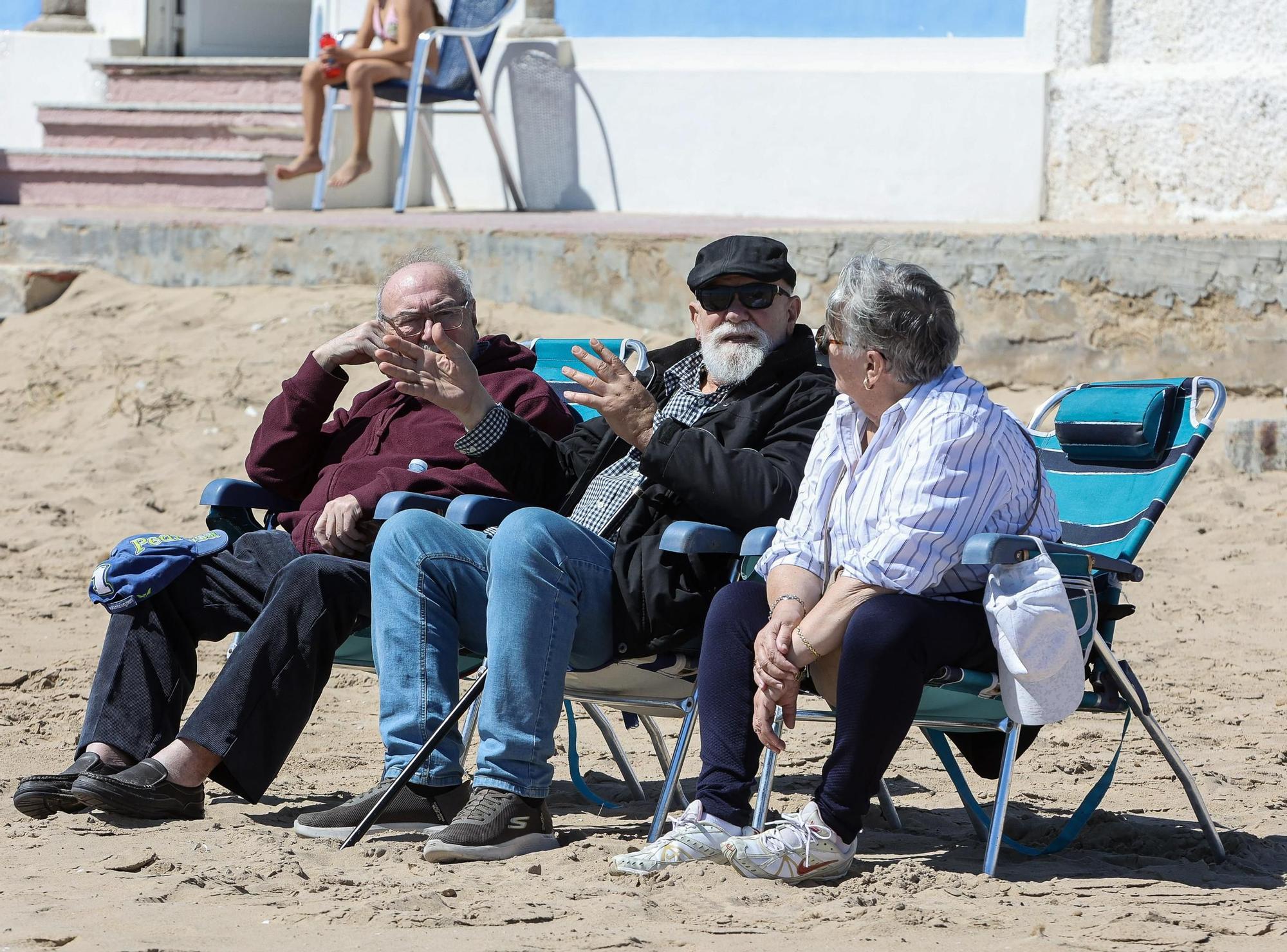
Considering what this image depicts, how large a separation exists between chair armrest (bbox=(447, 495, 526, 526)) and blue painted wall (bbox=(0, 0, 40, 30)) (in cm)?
1042

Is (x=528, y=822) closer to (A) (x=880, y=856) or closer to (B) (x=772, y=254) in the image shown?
(A) (x=880, y=856)

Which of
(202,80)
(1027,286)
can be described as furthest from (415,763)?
(202,80)

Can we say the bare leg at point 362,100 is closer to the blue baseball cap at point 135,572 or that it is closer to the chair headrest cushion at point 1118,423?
the blue baseball cap at point 135,572

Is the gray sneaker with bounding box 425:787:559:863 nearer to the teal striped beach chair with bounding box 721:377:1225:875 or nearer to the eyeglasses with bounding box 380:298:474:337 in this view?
the teal striped beach chair with bounding box 721:377:1225:875

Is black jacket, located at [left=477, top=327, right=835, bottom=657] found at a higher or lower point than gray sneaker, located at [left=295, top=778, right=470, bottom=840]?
higher

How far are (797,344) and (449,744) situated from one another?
3.82ft

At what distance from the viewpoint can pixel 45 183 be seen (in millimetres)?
11242

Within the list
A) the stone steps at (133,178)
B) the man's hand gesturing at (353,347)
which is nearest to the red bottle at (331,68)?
the stone steps at (133,178)

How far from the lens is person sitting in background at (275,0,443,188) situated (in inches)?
380

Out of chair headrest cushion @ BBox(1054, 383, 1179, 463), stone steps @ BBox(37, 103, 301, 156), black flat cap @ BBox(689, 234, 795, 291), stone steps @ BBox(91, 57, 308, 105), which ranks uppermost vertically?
stone steps @ BBox(91, 57, 308, 105)

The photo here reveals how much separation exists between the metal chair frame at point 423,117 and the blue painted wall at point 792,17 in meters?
0.67

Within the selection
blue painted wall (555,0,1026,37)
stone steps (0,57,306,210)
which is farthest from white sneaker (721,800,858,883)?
stone steps (0,57,306,210)

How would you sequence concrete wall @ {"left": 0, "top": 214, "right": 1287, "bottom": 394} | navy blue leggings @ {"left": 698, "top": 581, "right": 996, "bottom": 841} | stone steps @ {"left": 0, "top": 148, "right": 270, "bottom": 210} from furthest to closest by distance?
1. stone steps @ {"left": 0, "top": 148, "right": 270, "bottom": 210}
2. concrete wall @ {"left": 0, "top": 214, "right": 1287, "bottom": 394}
3. navy blue leggings @ {"left": 698, "top": 581, "right": 996, "bottom": 841}

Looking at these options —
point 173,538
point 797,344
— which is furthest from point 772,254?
point 173,538
